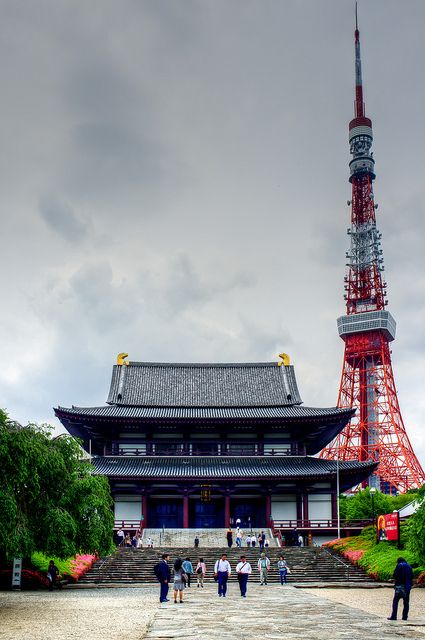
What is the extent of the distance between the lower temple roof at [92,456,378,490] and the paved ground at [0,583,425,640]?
65.8 feet

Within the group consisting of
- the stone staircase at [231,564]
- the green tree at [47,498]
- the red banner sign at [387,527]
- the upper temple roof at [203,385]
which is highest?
the upper temple roof at [203,385]

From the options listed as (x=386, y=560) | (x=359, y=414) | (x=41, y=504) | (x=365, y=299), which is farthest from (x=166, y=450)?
(x=365, y=299)

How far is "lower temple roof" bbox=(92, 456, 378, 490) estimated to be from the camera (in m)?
49.7

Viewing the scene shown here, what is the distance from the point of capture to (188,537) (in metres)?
47.7

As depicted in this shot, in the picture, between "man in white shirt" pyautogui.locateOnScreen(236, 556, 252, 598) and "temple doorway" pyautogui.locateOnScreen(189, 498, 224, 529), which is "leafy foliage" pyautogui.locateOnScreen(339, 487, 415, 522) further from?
"man in white shirt" pyautogui.locateOnScreen(236, 556, 252, 598)

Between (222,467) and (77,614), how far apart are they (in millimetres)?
31434

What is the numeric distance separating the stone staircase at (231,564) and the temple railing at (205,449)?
12.3 metres

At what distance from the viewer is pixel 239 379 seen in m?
63.4

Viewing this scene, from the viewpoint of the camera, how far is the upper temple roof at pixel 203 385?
59166 millimetres

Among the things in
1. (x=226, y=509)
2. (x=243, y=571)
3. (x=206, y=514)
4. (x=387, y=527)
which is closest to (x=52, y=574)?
(x=243, y=571)

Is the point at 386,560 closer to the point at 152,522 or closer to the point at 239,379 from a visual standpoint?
the point at 152,522

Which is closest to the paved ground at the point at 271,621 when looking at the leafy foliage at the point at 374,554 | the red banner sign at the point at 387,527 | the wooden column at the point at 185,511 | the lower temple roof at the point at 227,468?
the leafy foliage at the point at 374,554

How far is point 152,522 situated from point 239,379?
54.9ft

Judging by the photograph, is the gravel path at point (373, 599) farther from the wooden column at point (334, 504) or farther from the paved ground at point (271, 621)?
the wooden column at point (334, 504)
